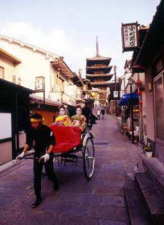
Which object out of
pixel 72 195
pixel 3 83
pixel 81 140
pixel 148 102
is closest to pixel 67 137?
pixel 81 140

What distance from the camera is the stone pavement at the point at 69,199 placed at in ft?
14.2

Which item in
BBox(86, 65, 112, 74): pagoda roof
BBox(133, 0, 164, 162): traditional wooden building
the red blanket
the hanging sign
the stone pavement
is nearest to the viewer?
the stone pavement

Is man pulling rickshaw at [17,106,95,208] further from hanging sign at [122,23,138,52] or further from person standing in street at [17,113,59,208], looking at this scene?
hanging sign at [122,23,138,52]

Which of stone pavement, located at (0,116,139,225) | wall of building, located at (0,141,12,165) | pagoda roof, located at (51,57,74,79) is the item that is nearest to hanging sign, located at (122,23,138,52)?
stone pavement, located at (0,116,139,225)

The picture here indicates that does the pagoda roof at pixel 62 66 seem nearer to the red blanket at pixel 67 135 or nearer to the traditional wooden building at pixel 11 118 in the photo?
the traditional wooden building at pixel 11 118

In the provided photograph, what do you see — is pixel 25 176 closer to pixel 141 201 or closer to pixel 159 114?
pixel 141 201

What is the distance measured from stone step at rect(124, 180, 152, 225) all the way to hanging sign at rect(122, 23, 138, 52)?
17.8ft

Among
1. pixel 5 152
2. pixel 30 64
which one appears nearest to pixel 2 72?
pixel 30 64

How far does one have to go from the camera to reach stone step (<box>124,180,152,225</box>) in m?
4.02

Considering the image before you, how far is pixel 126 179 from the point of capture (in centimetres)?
669

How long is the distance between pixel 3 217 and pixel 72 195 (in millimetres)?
1701

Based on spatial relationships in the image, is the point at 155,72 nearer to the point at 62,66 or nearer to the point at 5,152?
the point at 5,152

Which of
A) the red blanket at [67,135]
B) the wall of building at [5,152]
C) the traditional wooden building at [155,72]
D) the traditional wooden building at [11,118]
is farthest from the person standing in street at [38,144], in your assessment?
the wall of building at [5,152]

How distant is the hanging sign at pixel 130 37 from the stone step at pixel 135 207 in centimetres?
543
